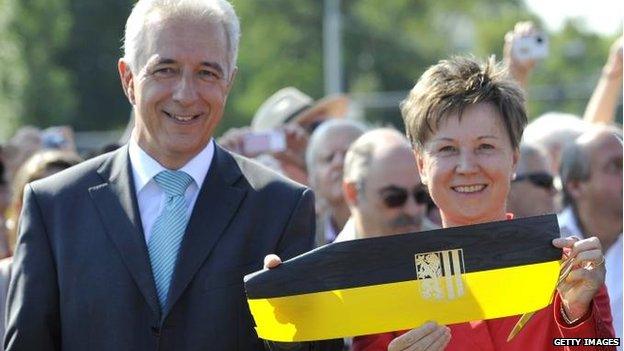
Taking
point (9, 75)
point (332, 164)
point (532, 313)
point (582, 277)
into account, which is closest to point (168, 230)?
point (532, 313)

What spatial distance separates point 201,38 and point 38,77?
129ft

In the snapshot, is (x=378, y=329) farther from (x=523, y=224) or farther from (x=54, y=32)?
(x=54, y=32)

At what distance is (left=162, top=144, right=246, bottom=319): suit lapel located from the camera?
4637mm

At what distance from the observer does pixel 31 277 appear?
466cm

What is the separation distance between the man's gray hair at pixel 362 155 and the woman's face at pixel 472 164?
244 cm

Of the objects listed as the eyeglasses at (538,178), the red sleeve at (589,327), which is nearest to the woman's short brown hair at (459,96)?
the red sleeve at (589,327)

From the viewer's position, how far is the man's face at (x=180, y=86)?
4.76 m

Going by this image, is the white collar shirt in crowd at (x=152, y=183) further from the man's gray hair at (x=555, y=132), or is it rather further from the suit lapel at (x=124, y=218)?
the man's gray hair at (x=555, y=132)

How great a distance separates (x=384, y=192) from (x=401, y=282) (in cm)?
263

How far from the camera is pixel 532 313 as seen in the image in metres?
4.34

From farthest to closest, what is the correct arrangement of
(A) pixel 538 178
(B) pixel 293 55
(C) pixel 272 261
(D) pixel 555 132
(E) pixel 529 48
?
(B) pixel 293 55 < (D) pixel 555 132 < (E) pixel 529 48 < (A) pixel 538 178 < (C) pixel 272 261

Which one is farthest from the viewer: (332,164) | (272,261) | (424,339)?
(332,164)

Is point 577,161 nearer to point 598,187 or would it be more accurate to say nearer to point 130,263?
point 598,187

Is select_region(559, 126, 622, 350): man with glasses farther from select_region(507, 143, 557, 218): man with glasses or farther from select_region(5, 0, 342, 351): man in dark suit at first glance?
select_region(5, 0, 342, 351): man in dark suit
